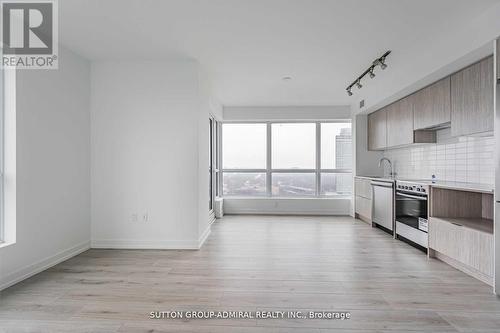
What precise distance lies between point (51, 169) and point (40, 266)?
1076 mm

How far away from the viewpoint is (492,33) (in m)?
2.54

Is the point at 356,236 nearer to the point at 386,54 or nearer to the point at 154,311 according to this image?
the point at 386,54

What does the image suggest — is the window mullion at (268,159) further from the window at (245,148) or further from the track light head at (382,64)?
the track light head at (382,64)

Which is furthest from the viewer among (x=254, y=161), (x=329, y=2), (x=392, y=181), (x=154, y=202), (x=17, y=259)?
(x=254, y=161)

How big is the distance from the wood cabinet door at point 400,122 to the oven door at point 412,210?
971mm

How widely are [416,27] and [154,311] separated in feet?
12.3

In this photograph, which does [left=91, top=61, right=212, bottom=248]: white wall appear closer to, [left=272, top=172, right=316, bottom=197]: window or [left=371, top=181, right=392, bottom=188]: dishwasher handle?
[left=371, top=181, right=392, bottom=188]: dishwasher handle

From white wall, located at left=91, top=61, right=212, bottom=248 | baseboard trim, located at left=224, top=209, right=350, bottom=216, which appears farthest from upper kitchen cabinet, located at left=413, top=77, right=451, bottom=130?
white wall, located at left=91, top=61, right=212, bottom=248

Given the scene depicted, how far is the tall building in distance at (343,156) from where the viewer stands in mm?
6875

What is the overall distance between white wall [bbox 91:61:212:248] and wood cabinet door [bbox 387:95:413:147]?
3.35 metres

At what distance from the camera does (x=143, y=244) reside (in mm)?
3939

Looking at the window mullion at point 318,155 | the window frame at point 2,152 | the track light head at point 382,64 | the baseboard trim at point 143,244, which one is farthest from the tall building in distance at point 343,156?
the window frame at point 2,152

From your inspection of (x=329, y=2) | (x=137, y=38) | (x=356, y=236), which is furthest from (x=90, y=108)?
(x=356, y=236)

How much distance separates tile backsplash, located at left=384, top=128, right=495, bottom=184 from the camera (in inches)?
136
